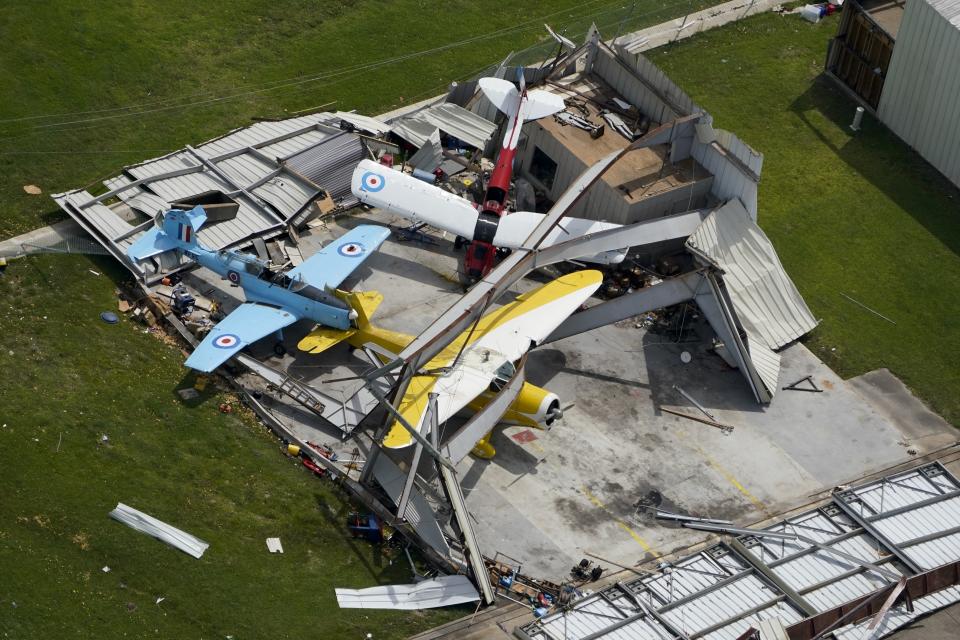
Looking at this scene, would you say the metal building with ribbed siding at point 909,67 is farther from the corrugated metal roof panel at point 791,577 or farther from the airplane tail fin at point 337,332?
the airplane tail fin at point 337,332

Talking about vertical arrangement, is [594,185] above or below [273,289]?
above

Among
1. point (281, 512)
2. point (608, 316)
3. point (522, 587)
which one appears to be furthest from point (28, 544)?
point (608, 316)

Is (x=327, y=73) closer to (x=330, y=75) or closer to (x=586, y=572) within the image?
(x=330, y=75)

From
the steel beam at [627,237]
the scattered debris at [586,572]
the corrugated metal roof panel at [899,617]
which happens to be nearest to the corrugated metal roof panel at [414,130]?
the steel beam at [627,237]

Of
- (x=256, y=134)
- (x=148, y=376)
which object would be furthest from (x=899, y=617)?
(x=256, y=134)

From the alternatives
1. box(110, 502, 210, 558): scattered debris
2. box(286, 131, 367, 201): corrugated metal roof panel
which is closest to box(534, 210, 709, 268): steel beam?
box(286, 131, 367, 201): corrugated metal roof panel

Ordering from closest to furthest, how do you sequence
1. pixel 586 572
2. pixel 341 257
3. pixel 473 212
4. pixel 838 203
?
pixel 586 572 → pixel 341 257 → pixel 473 212 → pixel 838 203
